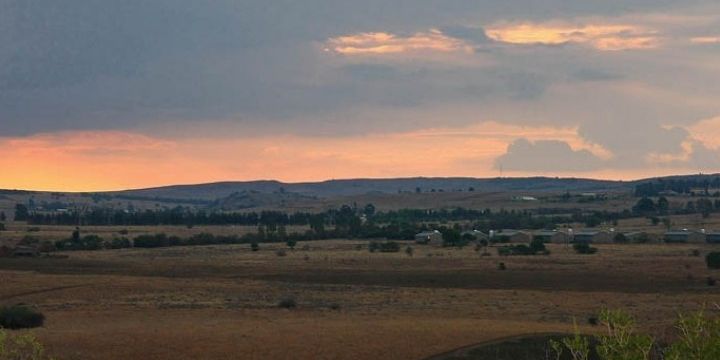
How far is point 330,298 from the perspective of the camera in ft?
204

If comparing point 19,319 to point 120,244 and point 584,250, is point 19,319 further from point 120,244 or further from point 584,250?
point 120,244

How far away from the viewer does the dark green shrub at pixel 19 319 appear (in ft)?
144

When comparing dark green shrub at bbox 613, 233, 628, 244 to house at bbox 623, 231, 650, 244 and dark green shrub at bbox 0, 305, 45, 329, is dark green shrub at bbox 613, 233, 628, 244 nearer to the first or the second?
house at bbox 623, 231, 650, 244

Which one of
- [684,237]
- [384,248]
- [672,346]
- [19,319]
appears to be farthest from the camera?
[684,237]

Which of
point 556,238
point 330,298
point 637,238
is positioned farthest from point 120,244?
point 330,298

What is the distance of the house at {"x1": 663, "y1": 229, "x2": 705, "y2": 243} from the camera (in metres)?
130

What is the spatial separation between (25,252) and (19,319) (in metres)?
64.9

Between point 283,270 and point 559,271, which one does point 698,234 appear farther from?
point 283,270

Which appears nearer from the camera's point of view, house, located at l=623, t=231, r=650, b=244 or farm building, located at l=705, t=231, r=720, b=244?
farm building, located at l=705, t=231, r=720, b=244

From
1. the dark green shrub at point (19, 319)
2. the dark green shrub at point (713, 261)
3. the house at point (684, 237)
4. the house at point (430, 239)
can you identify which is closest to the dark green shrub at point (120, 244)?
the house at point (430, 239)

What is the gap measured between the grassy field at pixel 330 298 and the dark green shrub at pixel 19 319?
29.7 inches

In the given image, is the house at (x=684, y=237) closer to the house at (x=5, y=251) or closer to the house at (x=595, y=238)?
the house at (x=595, y=238)

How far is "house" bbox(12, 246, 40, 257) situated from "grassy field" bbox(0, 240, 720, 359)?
524cm

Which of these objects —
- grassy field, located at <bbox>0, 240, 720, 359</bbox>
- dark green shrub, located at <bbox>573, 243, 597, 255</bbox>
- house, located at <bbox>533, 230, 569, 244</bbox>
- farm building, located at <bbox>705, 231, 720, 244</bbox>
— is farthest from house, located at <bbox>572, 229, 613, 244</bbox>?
grassy field, located at <bbox>0, 240, 720, 359</bbox>
